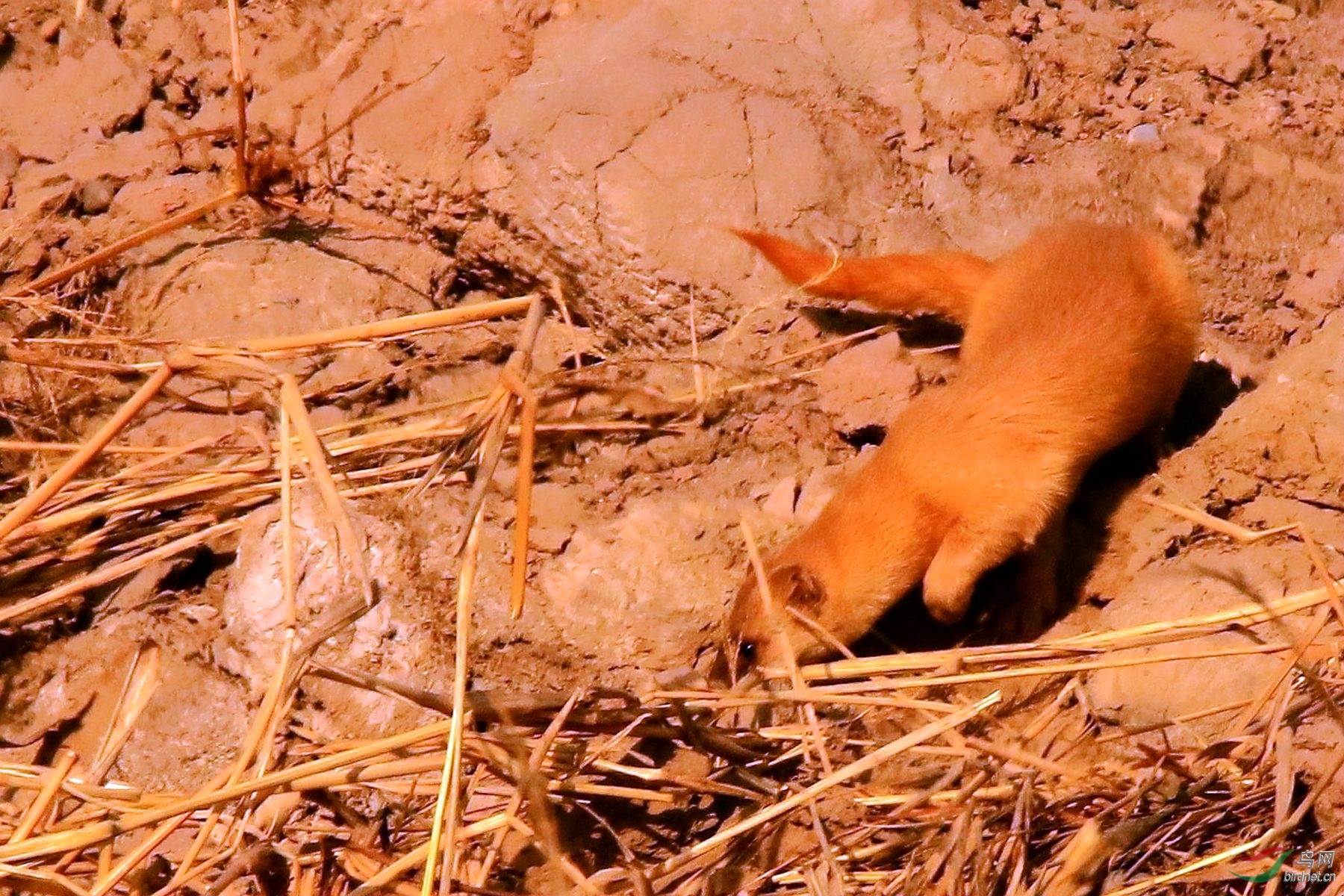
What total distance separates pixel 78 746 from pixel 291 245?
1386 mm

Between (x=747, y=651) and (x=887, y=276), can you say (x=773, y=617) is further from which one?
(x=887, y=276)

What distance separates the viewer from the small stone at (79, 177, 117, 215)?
3357mm

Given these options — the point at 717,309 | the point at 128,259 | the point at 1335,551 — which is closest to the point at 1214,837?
the point at 1335,551

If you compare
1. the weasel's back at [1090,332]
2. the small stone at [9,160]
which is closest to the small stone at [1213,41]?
the weasel's back at [1090,332]

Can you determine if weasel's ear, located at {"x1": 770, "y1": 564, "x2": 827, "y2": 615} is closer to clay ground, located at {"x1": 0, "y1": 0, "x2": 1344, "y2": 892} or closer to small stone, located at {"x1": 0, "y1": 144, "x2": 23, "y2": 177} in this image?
clay ground, located at {"x1": 0, "y1": 0, "x2": 1344, "y2": 892}

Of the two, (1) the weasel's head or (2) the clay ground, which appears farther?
(2) the clay ground

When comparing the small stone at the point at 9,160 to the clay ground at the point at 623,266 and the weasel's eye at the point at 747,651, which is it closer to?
the clay ground at the point at 623,266

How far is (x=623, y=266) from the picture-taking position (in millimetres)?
3031

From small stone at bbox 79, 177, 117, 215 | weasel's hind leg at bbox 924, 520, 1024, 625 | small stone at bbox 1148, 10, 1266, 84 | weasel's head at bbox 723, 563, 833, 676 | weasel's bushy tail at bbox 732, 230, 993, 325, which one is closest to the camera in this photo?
weasel's head at bbox 723, 563, 833, 676

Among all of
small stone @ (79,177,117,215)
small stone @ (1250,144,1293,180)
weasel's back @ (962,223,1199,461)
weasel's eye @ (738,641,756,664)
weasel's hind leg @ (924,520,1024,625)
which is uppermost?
small stone @ (1250,144,1293,180)

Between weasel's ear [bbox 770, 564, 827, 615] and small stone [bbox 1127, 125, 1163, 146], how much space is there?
5.00 ft

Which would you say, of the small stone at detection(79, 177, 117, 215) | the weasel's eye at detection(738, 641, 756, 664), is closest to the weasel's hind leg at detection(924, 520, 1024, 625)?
the weasel's eye at detection(738, 641, 756, 664)

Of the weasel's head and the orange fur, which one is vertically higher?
the orange fur

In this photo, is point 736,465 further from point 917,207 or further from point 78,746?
point 78,746
